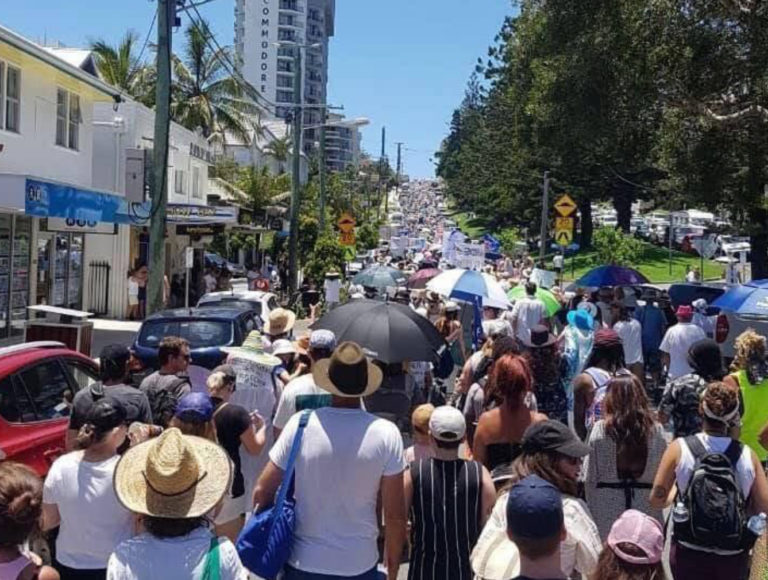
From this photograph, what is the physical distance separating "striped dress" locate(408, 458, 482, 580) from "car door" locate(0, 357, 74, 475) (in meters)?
3.52

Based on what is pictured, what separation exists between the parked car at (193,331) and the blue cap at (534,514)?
360 inches

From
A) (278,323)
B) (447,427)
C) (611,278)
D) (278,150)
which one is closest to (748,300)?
(611,278)

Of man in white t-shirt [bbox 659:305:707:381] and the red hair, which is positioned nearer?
the red hair

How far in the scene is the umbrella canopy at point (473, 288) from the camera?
14305mm

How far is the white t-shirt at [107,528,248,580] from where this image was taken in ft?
11.3

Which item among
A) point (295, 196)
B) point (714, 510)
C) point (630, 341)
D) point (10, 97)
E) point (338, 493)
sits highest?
point (10, 97)

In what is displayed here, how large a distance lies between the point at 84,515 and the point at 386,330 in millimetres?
4484

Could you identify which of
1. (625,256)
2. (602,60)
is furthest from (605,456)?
(625,256)

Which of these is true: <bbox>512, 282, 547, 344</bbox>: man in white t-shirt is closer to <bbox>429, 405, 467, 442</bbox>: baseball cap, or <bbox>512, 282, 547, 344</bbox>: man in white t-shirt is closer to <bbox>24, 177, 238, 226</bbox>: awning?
<bbox>24, 177, 238, 226</bbox>: awning

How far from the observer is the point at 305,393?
670 centimetres

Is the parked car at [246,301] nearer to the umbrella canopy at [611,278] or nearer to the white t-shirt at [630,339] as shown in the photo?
the umbrella canopy at [611,278]

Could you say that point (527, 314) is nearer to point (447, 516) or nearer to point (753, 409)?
point (753, 409)

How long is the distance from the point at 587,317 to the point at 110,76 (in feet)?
122

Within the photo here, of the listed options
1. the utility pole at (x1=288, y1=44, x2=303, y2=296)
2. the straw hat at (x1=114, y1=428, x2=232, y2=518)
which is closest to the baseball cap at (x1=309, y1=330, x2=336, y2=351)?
the straw hat at (x1=114, y1=428, x2=232, y2=518)
